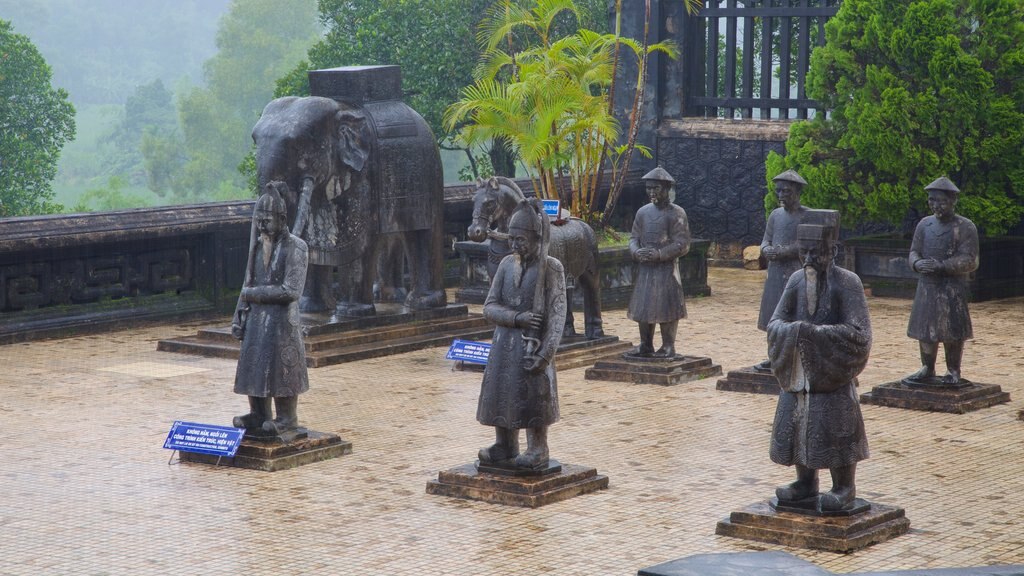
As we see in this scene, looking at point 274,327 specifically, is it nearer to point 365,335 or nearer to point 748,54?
point 365,335

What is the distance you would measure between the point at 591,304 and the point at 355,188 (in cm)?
224

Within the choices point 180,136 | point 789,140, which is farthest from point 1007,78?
point 180,136

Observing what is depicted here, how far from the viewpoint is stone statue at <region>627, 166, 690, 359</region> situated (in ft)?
40.7

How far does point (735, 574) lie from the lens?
4438mm

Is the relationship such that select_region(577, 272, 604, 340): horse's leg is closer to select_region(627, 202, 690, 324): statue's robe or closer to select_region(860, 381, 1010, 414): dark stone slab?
select_region(627, 202, 690, 324): statue's robe

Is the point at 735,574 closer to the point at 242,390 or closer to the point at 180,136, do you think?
the point at 242,390

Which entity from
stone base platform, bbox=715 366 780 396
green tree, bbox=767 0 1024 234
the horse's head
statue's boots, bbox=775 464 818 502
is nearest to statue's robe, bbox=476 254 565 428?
statue's boots, bbox=775 464 818 502

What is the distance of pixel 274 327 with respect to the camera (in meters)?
9.55

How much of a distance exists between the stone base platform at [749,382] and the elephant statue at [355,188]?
3364 millimetres

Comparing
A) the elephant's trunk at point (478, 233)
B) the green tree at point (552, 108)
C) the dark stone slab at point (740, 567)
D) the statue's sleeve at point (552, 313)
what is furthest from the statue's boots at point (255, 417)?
the green tree at point (552, 108)

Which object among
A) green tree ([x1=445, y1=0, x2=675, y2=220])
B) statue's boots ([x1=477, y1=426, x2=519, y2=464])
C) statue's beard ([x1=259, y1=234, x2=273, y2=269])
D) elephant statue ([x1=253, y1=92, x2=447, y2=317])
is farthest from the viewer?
green tree ([x1=445, y1=0, x2=675, y2=220])

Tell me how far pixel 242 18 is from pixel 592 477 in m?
65.8

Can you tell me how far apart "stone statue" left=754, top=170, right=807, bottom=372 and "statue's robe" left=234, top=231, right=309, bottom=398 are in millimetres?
3949

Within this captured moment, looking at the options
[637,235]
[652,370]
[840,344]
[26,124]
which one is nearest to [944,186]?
[637,235]
